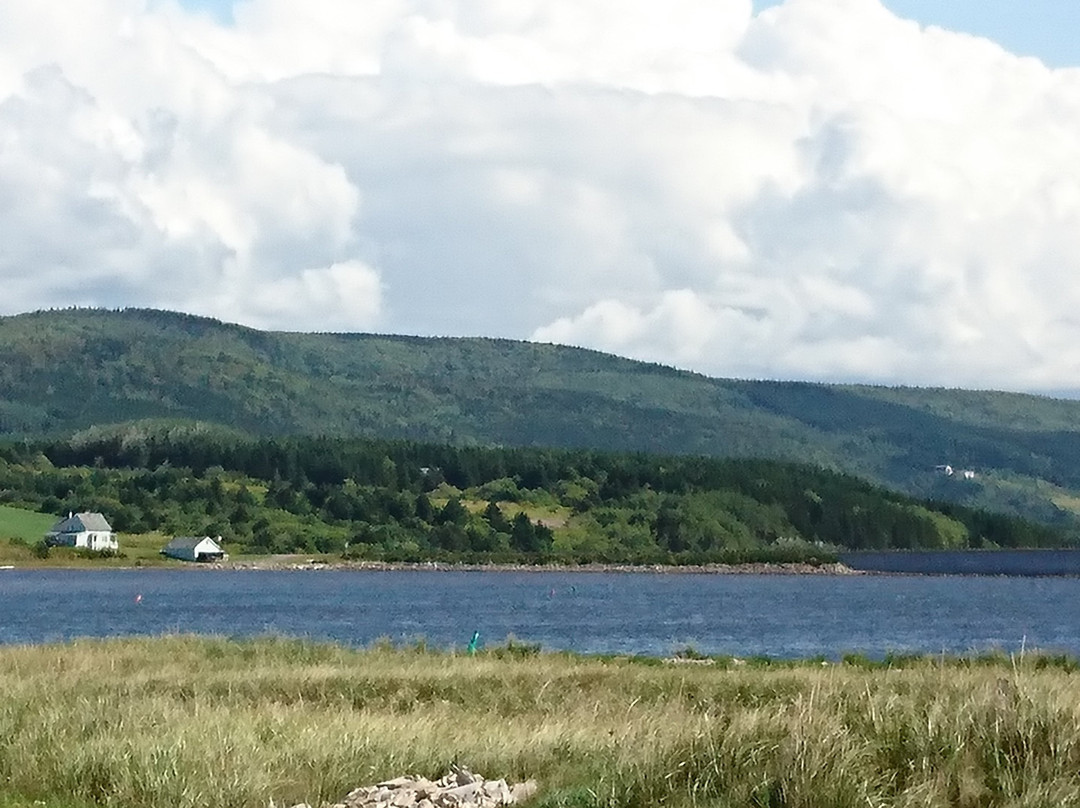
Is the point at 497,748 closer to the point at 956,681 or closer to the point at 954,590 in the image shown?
the point at 956,681

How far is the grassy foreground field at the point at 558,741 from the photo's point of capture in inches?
680

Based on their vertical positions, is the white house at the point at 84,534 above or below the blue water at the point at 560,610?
above

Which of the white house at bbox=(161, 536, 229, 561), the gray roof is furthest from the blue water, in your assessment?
the gray roof

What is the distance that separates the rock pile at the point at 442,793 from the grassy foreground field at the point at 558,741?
0.44 metres

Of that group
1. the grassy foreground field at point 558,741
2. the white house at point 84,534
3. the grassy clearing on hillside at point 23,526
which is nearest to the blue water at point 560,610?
the white house at point 84,534

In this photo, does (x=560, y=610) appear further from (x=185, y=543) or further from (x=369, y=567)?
(x=185, y=543)

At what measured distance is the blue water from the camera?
72562mm

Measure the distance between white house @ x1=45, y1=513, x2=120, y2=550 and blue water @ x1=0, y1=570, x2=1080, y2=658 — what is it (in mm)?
5740

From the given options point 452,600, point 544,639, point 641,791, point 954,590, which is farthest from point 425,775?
point 954,590

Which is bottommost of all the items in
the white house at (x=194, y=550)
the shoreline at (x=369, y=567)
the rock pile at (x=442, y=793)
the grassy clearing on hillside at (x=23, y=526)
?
the rock pile at (x=442, y=793)

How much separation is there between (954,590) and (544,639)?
96899 mm

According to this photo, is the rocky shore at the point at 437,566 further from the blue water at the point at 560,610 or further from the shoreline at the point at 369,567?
the blue water at the point at 560,610

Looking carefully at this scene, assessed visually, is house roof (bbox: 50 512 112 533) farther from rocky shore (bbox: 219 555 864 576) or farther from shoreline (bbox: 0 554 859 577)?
rocky shore (bbox: 219 555 864 576)

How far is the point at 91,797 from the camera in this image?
1975 centimetres
